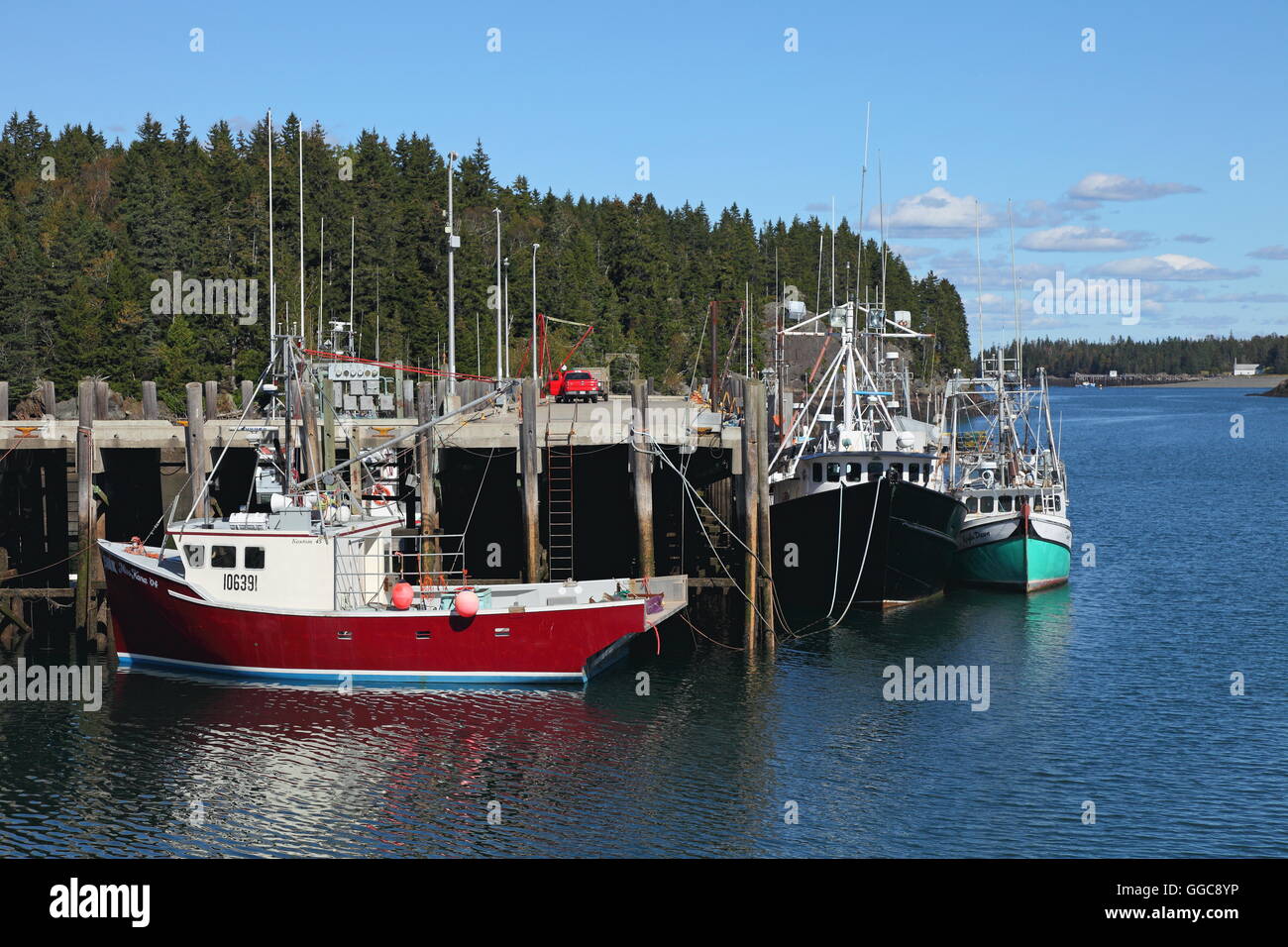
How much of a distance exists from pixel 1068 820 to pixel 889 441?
22.2 meters

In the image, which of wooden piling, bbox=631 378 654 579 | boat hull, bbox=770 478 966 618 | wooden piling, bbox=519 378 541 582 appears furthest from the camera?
boat hull, bbox=770 478 966 618

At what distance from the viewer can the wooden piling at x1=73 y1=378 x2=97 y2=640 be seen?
34406mm

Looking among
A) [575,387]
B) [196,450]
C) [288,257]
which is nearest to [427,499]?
[196,450]

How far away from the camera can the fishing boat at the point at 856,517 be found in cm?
4100

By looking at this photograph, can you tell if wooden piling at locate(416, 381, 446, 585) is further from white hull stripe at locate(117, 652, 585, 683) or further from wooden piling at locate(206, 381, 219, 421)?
wooden piling at locate(206, 381, 219, 421)

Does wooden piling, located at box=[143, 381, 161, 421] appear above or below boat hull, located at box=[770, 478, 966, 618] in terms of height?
above

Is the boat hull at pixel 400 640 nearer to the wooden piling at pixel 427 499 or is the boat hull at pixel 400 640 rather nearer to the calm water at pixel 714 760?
the calm water at pixel 714 760

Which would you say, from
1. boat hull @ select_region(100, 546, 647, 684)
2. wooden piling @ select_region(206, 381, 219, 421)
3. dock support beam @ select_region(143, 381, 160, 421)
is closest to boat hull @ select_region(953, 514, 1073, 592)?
boat hull @ select_region(100, 546, 647, 684)

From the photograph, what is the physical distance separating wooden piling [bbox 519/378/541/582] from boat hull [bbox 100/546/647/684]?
3.05 meters

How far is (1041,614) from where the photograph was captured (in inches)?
1686

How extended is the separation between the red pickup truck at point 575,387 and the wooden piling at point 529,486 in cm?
2034

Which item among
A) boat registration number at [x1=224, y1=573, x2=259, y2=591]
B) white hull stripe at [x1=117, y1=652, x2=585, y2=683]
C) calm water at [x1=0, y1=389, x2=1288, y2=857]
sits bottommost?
calm water at [x1=0, y1=389, x2=1288, y2=857]
